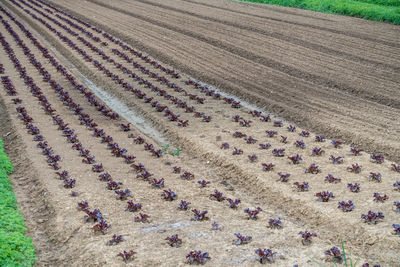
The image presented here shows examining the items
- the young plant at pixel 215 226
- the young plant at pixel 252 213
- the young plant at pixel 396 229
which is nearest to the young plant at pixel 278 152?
the young plant at pixel 252 213

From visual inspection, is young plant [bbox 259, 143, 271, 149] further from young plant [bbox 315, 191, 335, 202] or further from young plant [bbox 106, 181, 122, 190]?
young plant [bbox 106, 181, 122, 190]

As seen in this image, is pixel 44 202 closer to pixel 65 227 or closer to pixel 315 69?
pixel 65 227

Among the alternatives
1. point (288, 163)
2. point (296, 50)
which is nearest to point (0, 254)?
point (288, 163)

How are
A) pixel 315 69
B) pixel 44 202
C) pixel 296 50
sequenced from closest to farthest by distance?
1. pixel 44 202
2. pixel 315 69
3. pixel 296 50

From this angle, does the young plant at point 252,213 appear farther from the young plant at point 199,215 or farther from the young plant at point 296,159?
the young plant at point 296,159

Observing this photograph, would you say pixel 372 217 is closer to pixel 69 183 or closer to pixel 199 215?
pixel 199 215

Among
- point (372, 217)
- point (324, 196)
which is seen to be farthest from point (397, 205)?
point (324, 196)
